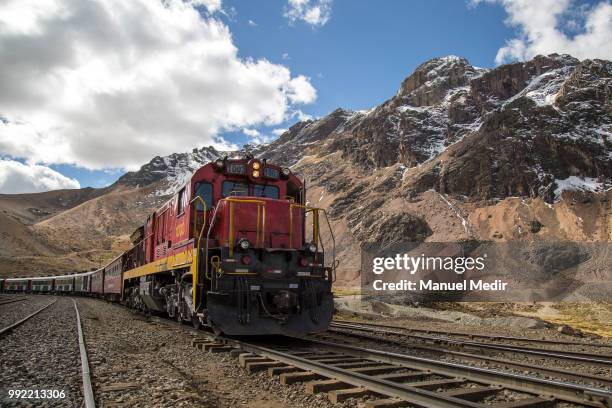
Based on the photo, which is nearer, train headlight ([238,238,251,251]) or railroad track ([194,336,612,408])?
railroad track ([194,336,612,408])

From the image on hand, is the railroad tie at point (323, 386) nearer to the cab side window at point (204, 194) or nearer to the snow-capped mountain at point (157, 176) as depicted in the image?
the cab side window at point (204, 194)

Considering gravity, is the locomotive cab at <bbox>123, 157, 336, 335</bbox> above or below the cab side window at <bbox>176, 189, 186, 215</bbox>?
below

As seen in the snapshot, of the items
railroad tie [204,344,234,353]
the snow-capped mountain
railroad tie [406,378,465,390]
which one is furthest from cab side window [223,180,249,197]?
the snow-capped mountain

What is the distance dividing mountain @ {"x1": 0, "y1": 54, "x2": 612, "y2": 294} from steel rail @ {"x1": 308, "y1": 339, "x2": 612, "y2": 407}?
51905 mm

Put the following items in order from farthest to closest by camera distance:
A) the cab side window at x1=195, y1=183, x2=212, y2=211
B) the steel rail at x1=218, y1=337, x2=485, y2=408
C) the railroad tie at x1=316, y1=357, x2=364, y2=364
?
1. the cab side window at x1=195, y1=183, x2=212, y2=211
2. the railroad tie at x1=316, y1=357, x2=364, y2=364
3. the steel rail at x1=218, y1=337, x2=485, y2=408

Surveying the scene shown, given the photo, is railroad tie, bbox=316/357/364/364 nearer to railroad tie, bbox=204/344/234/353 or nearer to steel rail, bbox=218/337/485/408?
steel rail, bbox=218/337/485/408

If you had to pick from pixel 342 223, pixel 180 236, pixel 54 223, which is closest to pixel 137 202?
pixel 54 223

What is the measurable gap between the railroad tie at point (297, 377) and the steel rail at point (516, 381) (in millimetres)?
1582

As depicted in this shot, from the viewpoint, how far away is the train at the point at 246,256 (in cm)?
889

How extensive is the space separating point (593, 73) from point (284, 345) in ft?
269

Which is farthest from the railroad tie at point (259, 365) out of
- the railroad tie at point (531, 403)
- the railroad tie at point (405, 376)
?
the railroad tie at point (531, 403)

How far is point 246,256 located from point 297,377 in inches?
127

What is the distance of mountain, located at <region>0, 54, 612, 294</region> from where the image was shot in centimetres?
→ 6116

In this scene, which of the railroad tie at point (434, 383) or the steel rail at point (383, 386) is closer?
the steel rail at point (383, 386)
